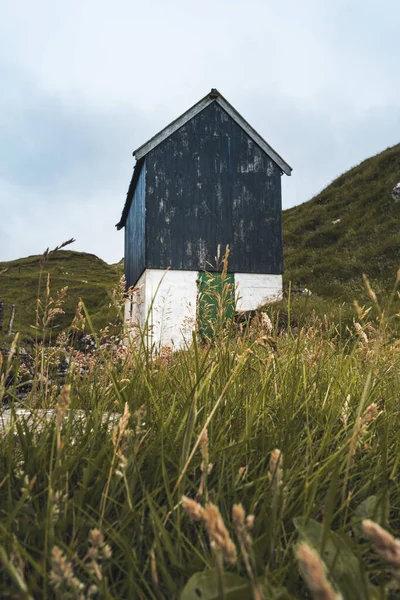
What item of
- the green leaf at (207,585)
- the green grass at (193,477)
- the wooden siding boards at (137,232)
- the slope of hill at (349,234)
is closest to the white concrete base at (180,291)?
the wooden siding boards at (137,232)

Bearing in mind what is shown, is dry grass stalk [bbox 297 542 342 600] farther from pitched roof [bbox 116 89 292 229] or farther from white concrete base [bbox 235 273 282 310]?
pitched roof [bbox 116 89 292 229]

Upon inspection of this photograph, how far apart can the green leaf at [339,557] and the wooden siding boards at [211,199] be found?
16512mm

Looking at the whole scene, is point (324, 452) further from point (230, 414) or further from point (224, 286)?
point (224, 286)

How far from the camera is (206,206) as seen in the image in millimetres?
18391

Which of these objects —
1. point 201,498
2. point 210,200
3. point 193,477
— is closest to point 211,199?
point 210,200

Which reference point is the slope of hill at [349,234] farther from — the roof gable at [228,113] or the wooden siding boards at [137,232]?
the wooden siding boards at [137,232]

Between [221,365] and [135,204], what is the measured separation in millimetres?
19432

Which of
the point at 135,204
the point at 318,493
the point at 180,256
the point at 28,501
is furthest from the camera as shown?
the point at 135,204

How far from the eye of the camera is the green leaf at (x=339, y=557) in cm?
112

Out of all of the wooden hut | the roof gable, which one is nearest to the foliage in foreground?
the wooden hut

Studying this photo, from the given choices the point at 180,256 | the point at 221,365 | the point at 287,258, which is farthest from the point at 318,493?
the point at 287,258

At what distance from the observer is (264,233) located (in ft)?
62.6

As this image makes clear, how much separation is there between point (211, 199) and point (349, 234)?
11.7 m

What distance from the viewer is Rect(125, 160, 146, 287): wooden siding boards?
1825 cm
